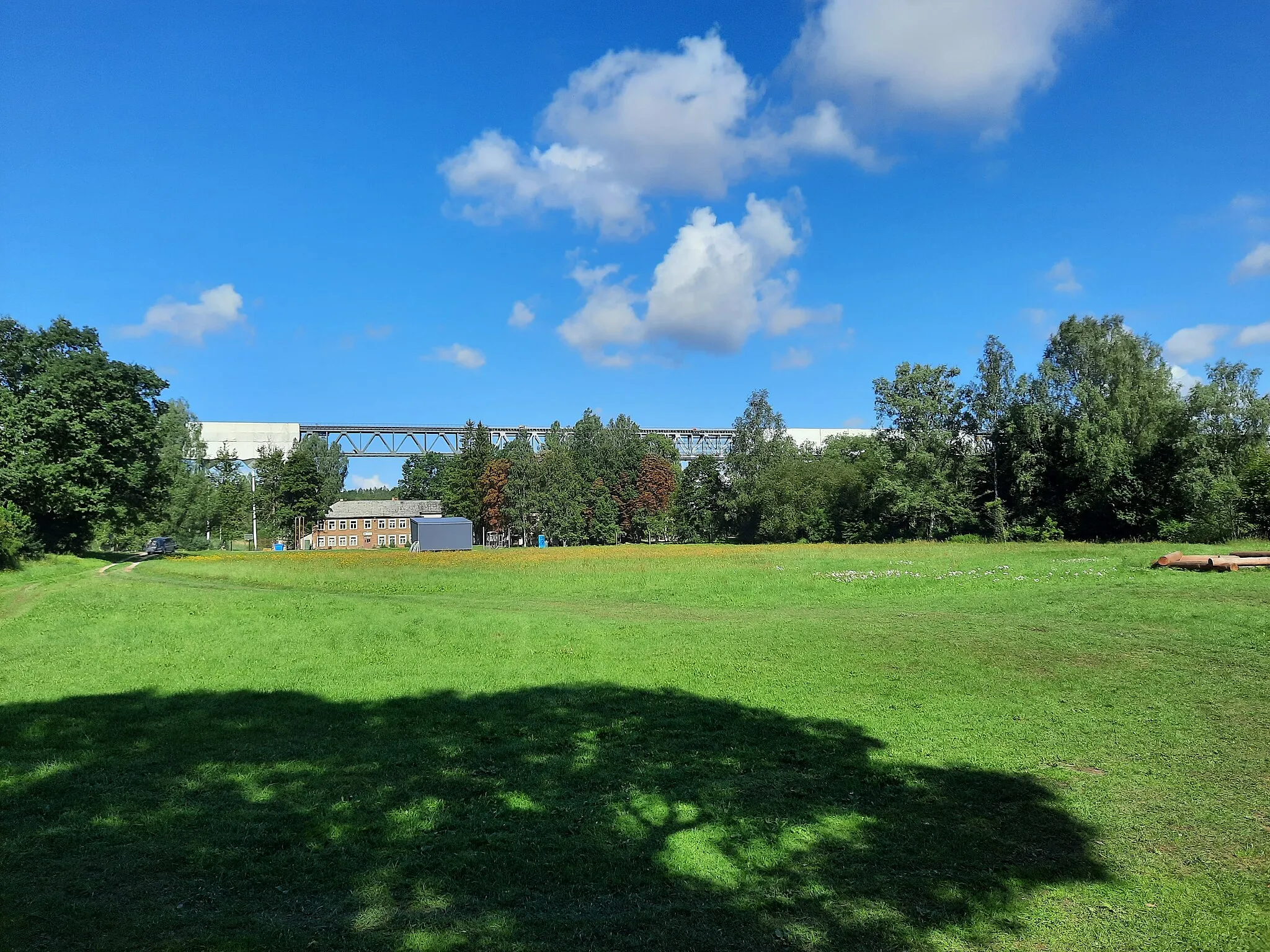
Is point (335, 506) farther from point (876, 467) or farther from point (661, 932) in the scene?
point (661, 932)

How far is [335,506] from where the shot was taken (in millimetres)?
132875

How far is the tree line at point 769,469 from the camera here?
4766 cm

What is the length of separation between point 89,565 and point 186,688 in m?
39.3

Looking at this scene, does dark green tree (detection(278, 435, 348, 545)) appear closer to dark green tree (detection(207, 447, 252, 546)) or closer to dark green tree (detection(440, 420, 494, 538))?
dark green tree (detection(207, 447, 252, 546))

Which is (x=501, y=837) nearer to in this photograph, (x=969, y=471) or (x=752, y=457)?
(x=969, y=471)

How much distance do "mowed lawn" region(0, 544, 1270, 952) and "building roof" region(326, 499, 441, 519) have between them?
117 m

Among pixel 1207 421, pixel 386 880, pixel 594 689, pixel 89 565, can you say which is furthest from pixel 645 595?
pixel 1207 421

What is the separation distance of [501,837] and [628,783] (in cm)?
198

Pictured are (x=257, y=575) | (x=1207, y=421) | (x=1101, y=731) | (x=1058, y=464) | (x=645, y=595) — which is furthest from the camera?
(x=1058, y=464)

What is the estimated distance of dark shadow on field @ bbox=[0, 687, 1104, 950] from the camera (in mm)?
5527

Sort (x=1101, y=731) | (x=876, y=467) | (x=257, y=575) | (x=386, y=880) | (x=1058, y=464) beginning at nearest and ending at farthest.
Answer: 1. (x=386, y=880)
2. (x=1101, y=731)
3. (x=257, y=575)
4. (x=1058, y=464)
5. (x=876, y=467)

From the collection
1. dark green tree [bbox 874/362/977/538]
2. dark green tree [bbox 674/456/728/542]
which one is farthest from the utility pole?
dark green tree [bbox 874/362/977/538]

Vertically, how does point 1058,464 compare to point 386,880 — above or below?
above

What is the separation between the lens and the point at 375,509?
133 metres
